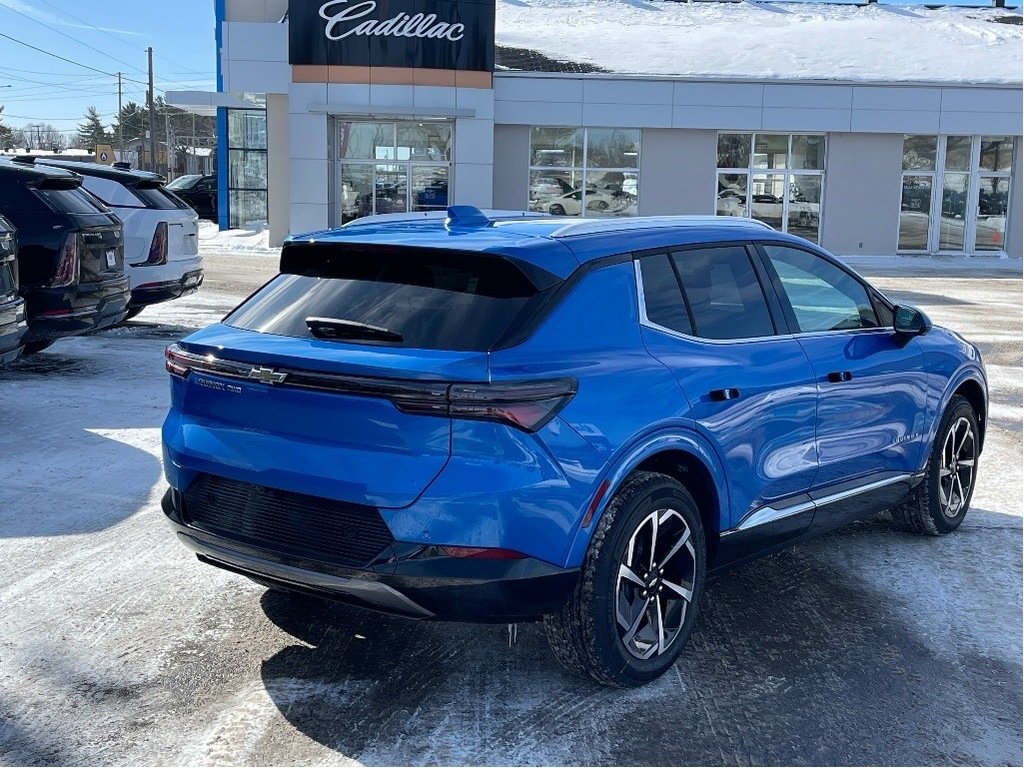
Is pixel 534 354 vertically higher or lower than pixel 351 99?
lower

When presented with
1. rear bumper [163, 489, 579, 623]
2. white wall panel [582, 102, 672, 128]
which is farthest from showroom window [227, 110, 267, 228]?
rear bumper [163, 489, 579, 623]

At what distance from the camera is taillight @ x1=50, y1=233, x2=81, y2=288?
9.20 metres

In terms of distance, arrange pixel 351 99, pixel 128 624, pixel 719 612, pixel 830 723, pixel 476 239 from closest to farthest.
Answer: pixel 830 723
pixel 476 239
pixel 128 624
pixel 719 612
pixel 351 99

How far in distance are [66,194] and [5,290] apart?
7.42 feet

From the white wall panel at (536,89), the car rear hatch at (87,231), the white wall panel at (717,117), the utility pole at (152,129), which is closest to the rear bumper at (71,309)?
the car rear hatch at (87,231)

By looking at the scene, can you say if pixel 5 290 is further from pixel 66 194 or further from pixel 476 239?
pixel 476 239

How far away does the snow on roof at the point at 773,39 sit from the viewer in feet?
97.4

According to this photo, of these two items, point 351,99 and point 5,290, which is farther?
point 351,99

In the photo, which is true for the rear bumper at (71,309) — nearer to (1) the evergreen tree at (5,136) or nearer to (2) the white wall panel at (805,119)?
(2) the white wall panel at (805,119)

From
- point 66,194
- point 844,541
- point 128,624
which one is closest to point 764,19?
point 66,194

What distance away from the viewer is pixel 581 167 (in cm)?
2909

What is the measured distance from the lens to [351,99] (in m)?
27.1

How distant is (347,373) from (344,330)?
29 cm

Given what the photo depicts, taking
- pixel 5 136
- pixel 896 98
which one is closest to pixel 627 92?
pixel 896 98
